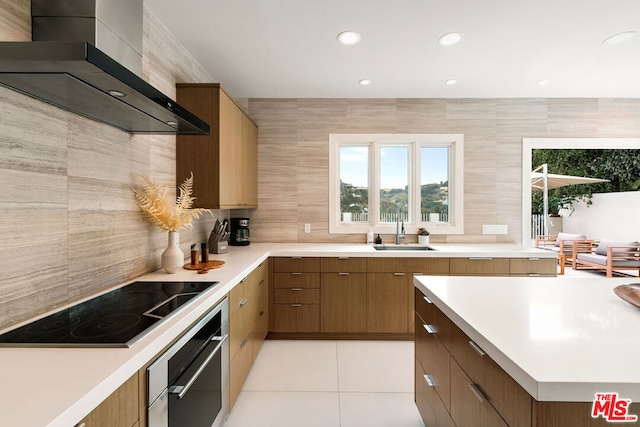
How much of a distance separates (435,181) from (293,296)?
216cm

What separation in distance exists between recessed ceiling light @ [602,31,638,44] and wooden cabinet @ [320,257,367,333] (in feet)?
8.48

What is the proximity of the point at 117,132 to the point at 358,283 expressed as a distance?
2.30m

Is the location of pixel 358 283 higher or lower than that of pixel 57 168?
lower

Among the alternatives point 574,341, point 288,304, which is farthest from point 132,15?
point 288,304

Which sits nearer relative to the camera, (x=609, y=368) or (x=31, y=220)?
(x=609, y=368)

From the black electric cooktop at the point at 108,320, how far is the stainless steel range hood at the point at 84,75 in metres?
0.87

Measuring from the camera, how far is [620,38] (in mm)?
2357

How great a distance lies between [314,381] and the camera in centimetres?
238

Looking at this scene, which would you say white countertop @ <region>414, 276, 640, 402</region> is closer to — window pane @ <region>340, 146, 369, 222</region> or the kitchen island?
the kitchen island

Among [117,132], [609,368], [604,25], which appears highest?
[604,25]

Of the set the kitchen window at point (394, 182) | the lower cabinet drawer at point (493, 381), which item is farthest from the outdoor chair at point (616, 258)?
the lower cabinet drawer at point (493, 381)

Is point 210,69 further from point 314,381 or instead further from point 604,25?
point 604,25

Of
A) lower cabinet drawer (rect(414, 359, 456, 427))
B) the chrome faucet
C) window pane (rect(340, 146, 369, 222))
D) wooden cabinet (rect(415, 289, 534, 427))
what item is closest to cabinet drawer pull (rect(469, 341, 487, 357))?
wooden cabinet (rect(415, 289, 534, 427))

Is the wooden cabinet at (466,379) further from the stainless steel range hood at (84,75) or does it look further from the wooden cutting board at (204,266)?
the stainless steel range hood at (84,75)
